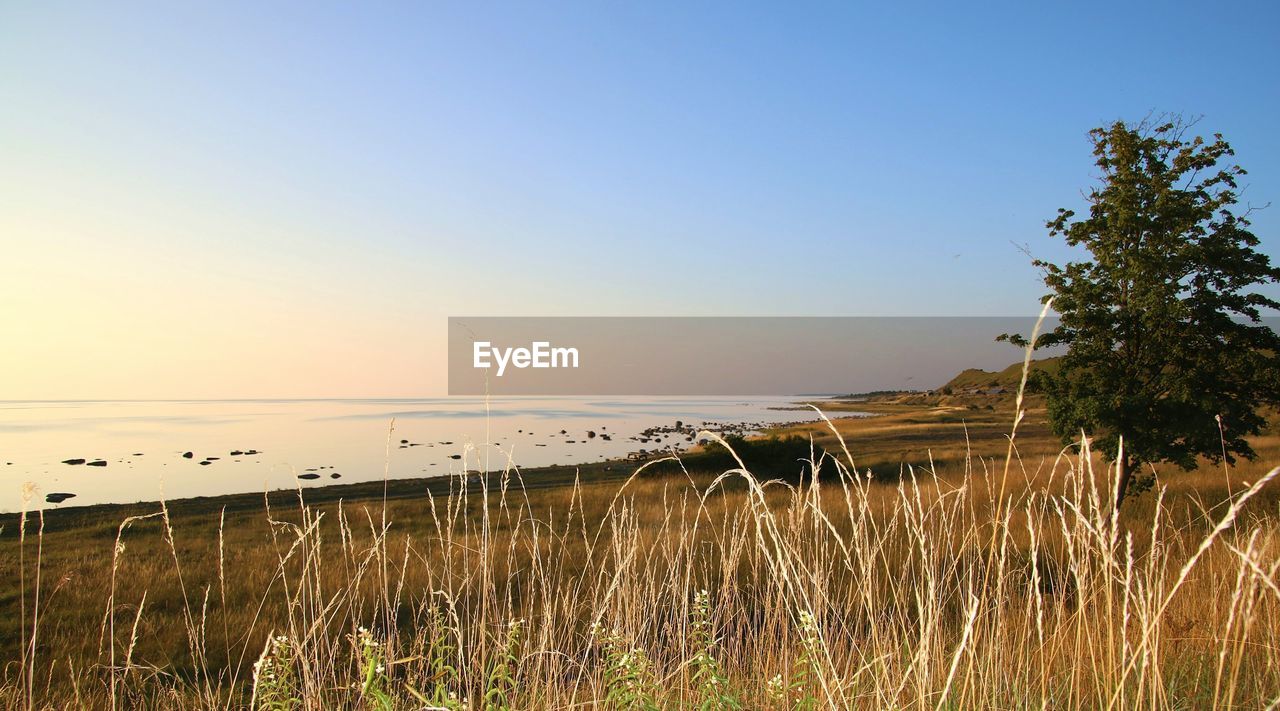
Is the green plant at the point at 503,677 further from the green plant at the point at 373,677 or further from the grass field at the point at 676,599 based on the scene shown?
the green plant at the point at 373,677

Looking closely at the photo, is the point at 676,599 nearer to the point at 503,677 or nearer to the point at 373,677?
the point at 503,677

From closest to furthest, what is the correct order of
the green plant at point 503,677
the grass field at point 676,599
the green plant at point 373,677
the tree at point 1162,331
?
1. the green plant at point 373,677
2. the green plant at point 503,677
3. the grass field at point 676,599
4. the tree at point 1162,331

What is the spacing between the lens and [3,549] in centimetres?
1075

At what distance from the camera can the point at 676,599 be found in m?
6.26

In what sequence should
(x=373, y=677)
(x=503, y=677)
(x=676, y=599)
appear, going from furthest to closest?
1. (x=676, y=599)
2. (x=503, y=677)
3. (x=373, y=677)

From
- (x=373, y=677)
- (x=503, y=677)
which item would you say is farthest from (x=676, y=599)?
(x=373, y=677)

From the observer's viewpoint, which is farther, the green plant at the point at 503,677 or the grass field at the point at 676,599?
the grass field at the point at 676,599

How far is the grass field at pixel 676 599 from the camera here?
261 centimetres

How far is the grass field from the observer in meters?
2.61

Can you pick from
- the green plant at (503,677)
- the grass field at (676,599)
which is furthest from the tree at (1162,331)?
the green plant at (503,677)

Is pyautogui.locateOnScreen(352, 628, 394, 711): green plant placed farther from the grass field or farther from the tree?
the tree

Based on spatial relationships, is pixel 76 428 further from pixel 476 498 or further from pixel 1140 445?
pixel 1140 445

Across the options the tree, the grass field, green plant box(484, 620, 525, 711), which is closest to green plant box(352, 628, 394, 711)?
the grass field

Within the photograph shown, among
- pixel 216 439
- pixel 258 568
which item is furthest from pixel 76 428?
pixel 258 568
